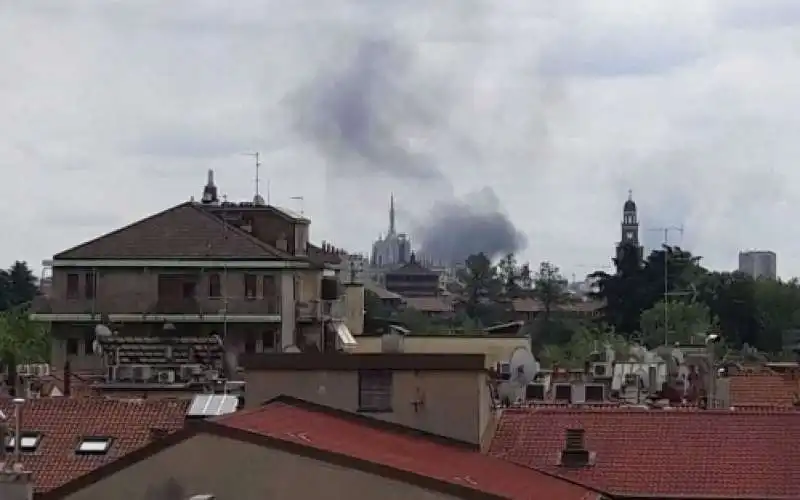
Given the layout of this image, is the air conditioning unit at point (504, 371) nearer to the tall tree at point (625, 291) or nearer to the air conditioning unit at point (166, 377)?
the air conditioning unit at point (166, 377)

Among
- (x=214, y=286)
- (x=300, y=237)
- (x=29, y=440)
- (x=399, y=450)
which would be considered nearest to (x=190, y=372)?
(x=29, y=440)

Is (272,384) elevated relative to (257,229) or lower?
lower

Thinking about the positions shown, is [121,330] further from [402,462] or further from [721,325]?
[721,325]

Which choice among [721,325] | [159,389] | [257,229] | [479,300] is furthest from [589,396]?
[479,300]

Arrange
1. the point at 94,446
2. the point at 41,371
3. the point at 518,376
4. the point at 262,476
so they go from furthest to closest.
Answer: the point at 41,371
the point at 518,376
the point at 94,446
the point at 262,476

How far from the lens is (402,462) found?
27922mm

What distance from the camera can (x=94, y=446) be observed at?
36.8 metres

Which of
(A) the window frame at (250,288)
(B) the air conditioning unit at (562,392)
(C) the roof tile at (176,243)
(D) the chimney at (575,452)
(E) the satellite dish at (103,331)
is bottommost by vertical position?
(D) the chimney at (575,452)

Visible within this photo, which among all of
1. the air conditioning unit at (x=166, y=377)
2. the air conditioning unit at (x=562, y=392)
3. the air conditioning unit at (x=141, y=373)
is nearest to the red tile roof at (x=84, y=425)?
the air conditioning unit at (x=166, y=377)

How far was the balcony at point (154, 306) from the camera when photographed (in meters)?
67.5

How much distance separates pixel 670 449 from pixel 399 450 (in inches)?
274

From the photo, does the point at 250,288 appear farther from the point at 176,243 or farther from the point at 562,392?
the point at 562,392

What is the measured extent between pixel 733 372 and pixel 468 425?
101ft

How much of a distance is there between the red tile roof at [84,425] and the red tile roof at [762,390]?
1765 centimetres
